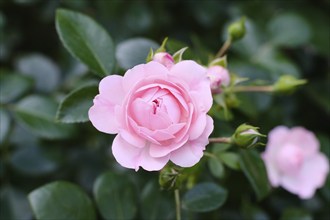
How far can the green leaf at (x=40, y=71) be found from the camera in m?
1.43

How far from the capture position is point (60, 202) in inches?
39.3

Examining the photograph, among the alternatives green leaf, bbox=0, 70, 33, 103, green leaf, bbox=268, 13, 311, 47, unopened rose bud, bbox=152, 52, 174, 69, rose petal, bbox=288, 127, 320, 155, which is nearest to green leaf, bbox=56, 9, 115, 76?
unopened rose bud, bbox=152, 52, 174, 69

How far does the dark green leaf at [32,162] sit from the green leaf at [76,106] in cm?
37

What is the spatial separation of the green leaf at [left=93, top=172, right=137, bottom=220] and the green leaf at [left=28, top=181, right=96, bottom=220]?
24 millimetres

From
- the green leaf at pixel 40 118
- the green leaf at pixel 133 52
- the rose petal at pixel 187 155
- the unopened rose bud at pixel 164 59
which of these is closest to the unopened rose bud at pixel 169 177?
the rose petal at pixel 187 155

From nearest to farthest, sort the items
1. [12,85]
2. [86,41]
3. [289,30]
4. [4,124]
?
1. [86,41]
2. [4,124]
3. [12,85]
4. [289,30]

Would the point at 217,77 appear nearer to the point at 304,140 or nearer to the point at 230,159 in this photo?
the point at 230,159

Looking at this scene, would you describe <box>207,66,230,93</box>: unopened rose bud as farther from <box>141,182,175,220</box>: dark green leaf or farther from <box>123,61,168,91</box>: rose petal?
<box>141,182,175,220</box>: dark green leaf

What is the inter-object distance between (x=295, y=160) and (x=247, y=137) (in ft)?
1.56

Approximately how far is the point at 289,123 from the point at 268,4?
433 mm

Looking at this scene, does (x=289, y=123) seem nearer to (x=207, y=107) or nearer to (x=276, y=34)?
(x=276, y=34)

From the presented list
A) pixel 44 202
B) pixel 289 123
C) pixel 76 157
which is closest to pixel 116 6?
pixel 76 157

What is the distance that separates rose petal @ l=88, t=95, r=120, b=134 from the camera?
0.85 meters

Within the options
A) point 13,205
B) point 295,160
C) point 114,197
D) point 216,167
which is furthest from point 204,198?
point 13,205
